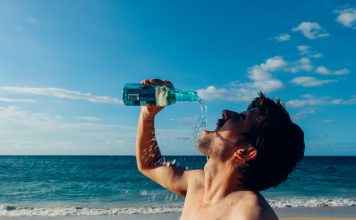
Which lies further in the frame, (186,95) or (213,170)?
(186,95)

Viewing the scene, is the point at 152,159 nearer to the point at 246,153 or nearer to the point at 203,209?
the point at 203,209

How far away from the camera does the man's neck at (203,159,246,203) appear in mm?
3074

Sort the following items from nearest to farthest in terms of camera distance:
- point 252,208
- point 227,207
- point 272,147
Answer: point 252,208
point 227,207
point 272,147

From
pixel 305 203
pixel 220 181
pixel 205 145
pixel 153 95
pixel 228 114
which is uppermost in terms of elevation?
pixel 153 95

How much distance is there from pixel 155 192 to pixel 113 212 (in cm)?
711

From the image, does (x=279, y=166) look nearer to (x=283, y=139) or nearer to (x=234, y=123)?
(x=283, y=139)

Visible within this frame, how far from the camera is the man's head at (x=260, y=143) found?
3.02 metres

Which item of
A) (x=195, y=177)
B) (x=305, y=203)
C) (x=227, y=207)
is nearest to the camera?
(x=227, y=207)

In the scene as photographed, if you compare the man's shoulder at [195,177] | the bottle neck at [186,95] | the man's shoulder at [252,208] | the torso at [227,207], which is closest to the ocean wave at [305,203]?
the bottle neck at [186,95]

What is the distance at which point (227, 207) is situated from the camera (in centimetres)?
290

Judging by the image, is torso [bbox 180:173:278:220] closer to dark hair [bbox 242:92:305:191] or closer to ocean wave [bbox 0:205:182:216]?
dark hair [bbox 242:92:305:191]

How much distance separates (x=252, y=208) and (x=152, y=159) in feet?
3.89

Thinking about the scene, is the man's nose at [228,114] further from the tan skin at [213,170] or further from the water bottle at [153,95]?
the water bottle at [153,95]

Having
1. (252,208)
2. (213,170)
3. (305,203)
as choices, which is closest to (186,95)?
(213,170)
